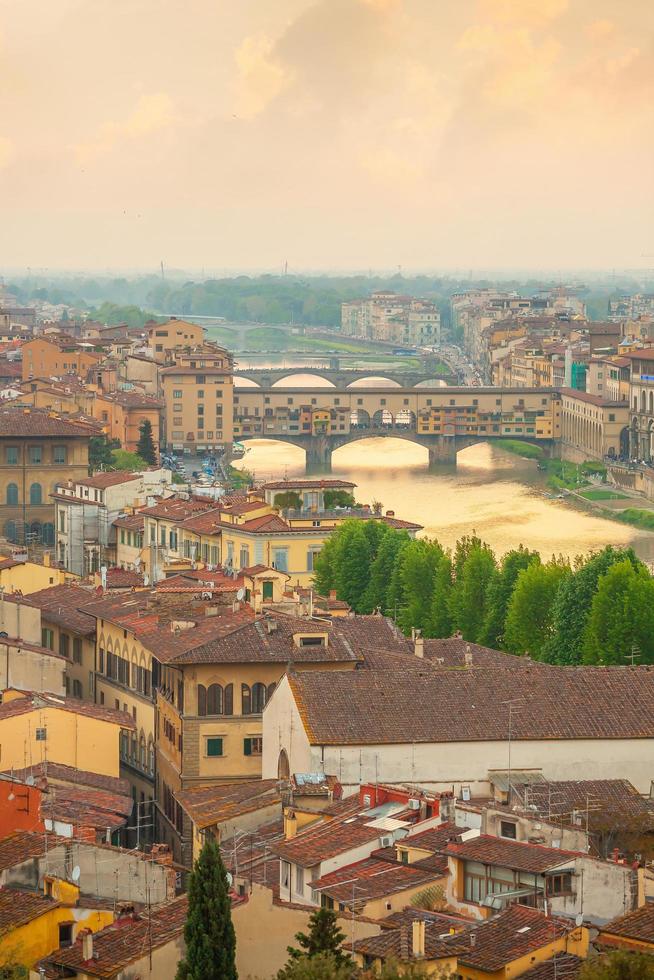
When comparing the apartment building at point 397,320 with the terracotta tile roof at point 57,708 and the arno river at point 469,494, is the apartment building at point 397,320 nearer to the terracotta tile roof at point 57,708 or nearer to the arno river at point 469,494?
the arno river at point 469,494

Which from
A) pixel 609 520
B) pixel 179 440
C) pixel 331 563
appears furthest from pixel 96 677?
pixel 179 440

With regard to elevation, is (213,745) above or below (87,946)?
below

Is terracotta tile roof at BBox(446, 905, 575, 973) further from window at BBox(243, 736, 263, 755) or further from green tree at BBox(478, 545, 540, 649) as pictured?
green tree at BBox(478, 545, 540, 649)

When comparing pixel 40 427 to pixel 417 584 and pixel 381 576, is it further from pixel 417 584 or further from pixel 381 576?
pixel 417 584

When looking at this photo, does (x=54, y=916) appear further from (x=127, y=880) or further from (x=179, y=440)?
(x=179, y=440)

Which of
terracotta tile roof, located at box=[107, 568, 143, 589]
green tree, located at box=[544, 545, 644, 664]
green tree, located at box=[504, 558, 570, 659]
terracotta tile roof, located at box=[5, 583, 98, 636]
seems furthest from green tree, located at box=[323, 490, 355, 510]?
terracotta tile roof, located at box=[5, 583, 98, 636]

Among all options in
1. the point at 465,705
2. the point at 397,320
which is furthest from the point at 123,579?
the point at 397,320
